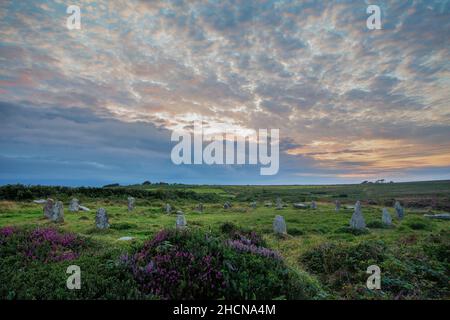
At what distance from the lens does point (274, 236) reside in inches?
737

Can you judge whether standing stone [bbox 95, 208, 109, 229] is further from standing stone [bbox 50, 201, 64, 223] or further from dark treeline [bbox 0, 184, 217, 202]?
dark treeline [bbox 0, 184, 217, 202]

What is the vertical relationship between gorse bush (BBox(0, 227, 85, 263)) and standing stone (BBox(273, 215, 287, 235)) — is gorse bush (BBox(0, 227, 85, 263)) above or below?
above

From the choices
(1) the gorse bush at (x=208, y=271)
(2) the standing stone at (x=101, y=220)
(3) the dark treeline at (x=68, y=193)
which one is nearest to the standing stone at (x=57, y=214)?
(2) the standing stone at (x=101, y=220)

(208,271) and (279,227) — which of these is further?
(279,227)

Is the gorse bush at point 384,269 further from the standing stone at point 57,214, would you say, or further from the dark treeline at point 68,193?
the dark treeline at point 68,193

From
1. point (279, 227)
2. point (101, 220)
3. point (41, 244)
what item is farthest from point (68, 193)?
point (41, 244)

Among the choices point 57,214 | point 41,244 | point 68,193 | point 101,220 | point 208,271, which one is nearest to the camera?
point 208,271

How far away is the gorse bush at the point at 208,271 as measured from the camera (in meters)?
5.64

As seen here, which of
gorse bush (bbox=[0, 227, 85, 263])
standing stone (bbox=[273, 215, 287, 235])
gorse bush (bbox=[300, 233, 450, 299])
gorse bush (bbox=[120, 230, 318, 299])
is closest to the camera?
gorse bush (bbox=[120, 230, 318, 299])

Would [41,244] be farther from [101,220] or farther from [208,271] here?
[101,220]

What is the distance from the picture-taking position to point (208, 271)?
6039 mm

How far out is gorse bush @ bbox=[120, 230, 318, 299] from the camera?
5.64m

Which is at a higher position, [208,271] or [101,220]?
[208,271]

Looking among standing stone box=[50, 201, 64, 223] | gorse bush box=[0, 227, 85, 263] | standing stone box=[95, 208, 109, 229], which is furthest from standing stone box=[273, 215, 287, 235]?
standing stone box=[50, 201, 64, 223]
